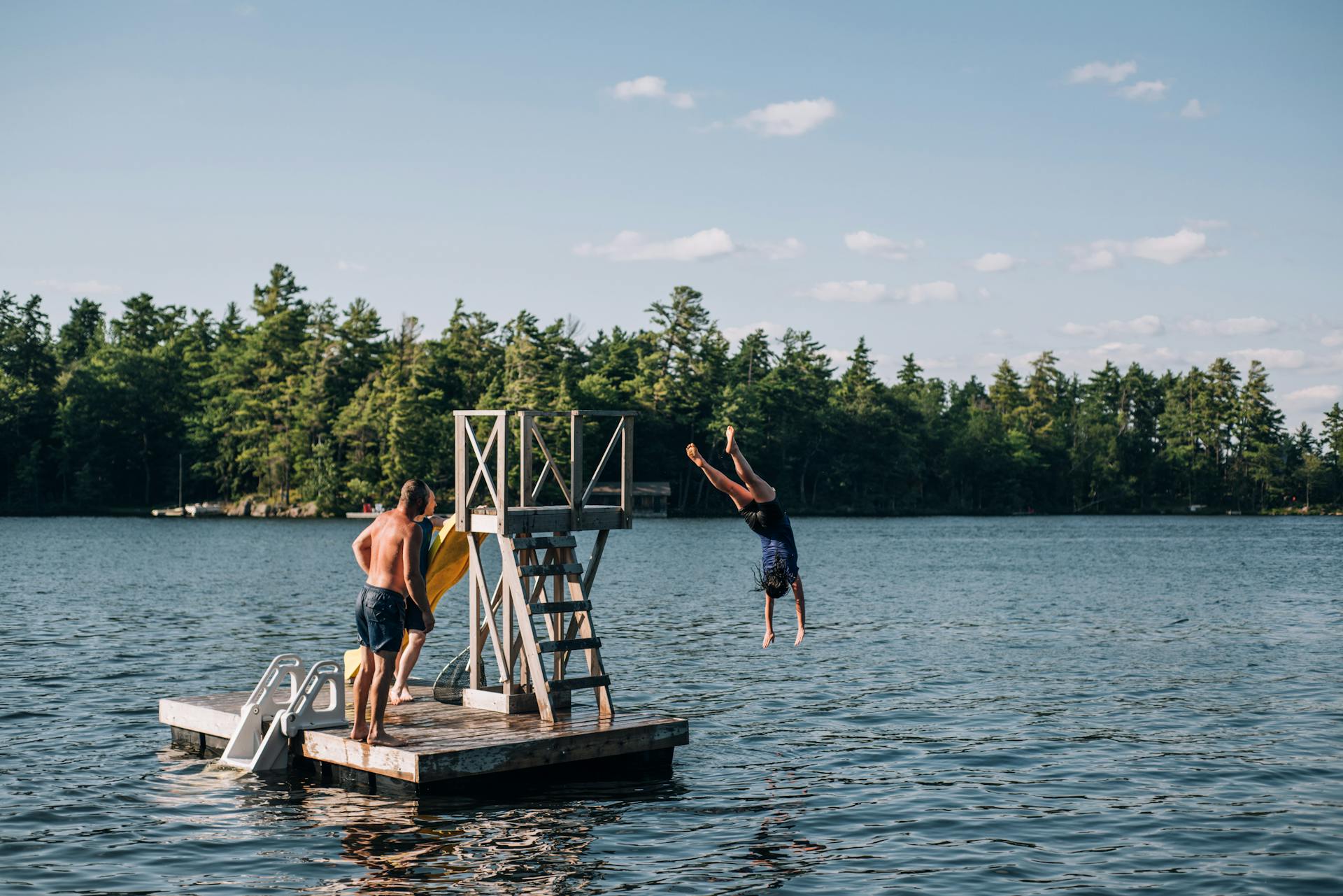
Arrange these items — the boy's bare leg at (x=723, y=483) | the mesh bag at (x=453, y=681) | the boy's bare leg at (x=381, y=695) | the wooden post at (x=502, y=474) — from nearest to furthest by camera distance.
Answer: the boy's bare leg at (x=723, y=483) → the boy's bare leg at (x=381, y=695) → the wooden post at (x=502, y=474) → the mesh bag at (x=453, y=681)

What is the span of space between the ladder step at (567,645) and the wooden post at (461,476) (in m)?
1.21

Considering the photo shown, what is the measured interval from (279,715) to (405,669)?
1.99 m

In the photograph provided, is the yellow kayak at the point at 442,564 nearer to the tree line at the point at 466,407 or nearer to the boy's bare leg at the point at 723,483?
the boy's bare leg at the point at 723,483

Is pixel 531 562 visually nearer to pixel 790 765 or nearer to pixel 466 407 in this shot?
pixel 790 765

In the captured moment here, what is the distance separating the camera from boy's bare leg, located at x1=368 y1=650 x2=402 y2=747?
13547mm

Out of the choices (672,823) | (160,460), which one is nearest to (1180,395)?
(160,460)

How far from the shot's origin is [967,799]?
48.9 ft

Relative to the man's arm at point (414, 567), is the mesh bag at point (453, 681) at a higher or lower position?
lower

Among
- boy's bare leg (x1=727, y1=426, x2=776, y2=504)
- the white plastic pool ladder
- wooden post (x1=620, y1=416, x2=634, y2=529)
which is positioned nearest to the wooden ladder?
wooden post (x1=620, y1=416, x2=634, y2=529)

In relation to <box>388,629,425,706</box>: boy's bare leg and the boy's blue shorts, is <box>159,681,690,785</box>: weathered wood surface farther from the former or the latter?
the boy's blue shorts

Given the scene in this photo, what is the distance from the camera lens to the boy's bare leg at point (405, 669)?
16.2 m

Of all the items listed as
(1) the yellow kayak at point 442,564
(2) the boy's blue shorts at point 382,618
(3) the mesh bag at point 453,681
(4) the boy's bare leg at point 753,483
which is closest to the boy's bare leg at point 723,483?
(4) the boy's bare leg at point 753,483

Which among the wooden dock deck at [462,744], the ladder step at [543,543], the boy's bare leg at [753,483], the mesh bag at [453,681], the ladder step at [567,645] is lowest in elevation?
the wooden dock deck at [462,744]

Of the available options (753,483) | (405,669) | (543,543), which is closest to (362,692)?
(405,669)
